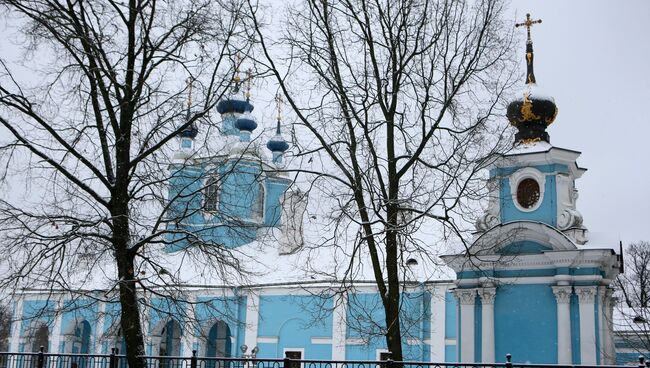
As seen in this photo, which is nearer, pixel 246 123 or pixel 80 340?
pixel 80 340

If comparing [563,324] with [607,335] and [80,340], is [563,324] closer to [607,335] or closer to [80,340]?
[607,335]

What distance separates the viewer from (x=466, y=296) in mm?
19094

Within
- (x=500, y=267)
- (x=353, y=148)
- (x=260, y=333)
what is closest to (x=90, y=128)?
(x=353, y=148)

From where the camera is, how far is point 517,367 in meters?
9.77

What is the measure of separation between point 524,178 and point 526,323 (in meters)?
3.57

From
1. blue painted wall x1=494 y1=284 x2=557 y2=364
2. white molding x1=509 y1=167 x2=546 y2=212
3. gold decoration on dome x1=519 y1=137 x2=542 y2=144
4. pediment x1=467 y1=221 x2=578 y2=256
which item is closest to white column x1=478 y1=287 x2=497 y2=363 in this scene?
blue painted wall x1=494 y1=284 x2=557 y2=364

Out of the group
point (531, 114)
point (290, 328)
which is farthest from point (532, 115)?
point (290, 328)

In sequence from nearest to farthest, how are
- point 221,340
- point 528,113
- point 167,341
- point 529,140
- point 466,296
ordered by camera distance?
1. point 466,296
2. point 529,140
3. point 528,113
4. point 221,340
5. point 167,341

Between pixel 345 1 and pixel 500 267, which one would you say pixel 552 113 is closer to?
pixel 500 267

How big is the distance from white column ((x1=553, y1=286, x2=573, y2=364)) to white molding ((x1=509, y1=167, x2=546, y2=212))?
220cm

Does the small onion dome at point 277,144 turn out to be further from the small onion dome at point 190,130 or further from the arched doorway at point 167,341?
the small onion dome at point 190,130

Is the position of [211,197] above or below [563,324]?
above

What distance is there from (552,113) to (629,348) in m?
9.94

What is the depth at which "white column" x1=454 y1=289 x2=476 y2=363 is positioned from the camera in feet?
61.8
